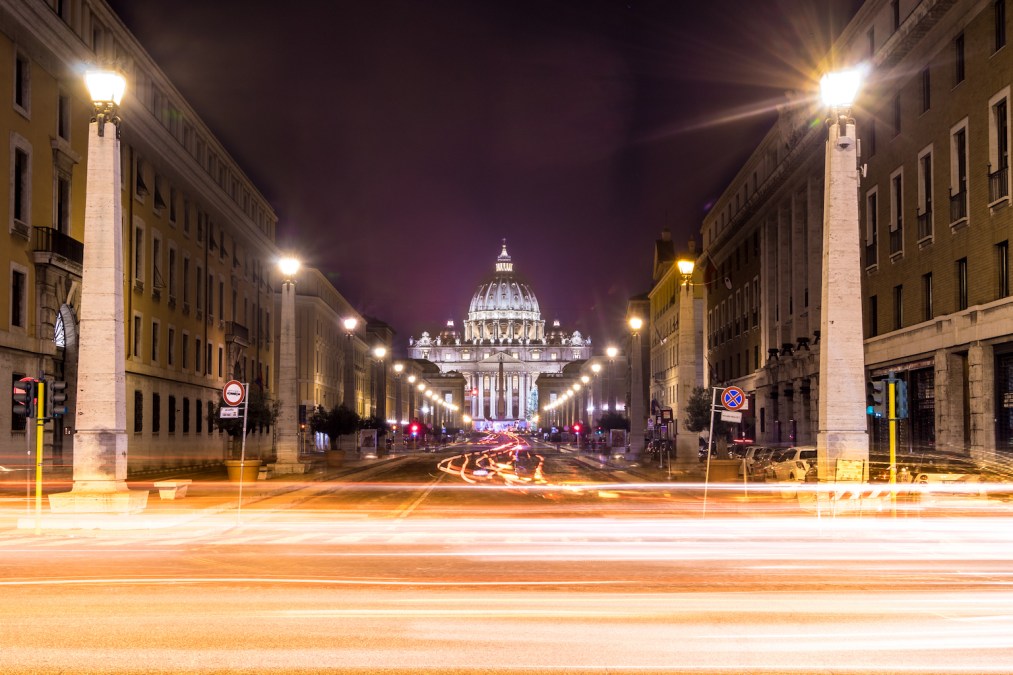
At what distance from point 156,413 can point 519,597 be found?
1865 inches

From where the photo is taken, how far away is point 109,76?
76.7 ft

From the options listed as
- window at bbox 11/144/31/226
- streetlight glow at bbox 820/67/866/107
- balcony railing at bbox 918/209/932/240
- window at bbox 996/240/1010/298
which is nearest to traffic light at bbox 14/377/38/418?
streetlight glow at bbox 820/67/866/107

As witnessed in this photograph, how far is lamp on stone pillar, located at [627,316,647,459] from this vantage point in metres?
62.4

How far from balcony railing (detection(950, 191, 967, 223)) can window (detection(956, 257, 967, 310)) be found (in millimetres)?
1318

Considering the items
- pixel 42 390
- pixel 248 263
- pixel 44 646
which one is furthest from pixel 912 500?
→ pixel 248 263

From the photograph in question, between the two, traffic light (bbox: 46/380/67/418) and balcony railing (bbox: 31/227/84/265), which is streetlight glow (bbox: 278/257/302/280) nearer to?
balcony railing (bbox: 31/227/84/265)

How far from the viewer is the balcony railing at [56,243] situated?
4028cm

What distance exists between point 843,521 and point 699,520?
3.22 m

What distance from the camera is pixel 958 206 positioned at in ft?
120

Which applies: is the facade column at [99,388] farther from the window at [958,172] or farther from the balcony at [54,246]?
the window at [958,172]

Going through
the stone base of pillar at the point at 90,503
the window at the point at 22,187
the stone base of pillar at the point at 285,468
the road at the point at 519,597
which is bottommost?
the stone base of pillar at the point at 285,468

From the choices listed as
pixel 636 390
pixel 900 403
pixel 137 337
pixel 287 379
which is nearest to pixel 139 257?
pixel 137 337

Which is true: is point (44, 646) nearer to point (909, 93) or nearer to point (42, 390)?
point (42, 390)

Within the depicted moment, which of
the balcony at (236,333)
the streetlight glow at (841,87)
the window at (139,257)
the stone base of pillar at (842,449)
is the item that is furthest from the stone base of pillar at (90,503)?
the balcony at (236,333)
